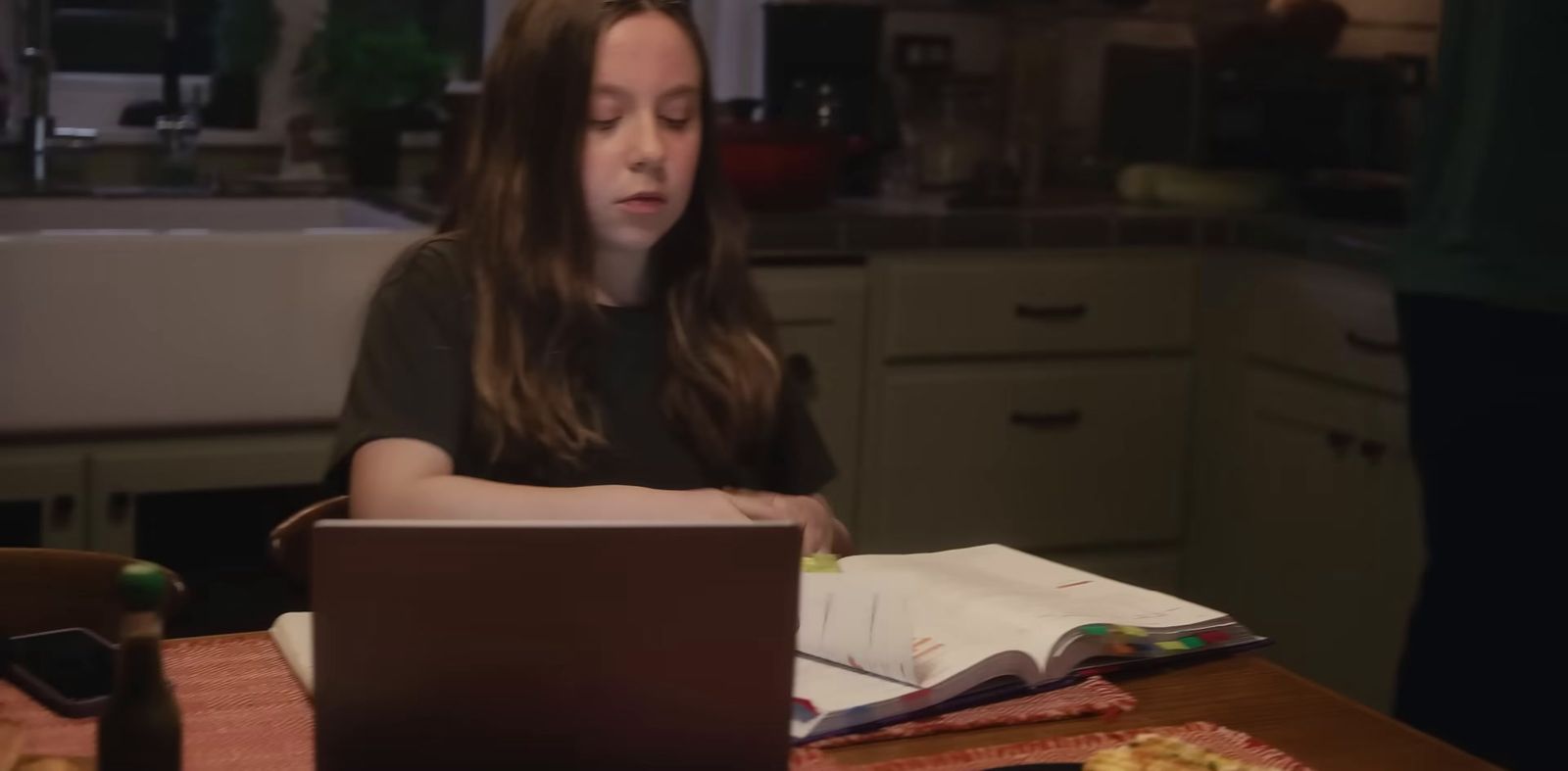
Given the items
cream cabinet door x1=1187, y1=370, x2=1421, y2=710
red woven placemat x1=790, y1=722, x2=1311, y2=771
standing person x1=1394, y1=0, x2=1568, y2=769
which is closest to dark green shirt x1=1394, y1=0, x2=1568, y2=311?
standing person x1=1394, y1=0, x2=1568, y2=769

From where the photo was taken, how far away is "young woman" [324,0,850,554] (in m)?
1.40

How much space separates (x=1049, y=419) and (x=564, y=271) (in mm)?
1553

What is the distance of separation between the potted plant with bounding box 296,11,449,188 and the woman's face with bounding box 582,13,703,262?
1562 millimetres

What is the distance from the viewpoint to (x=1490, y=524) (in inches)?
81.9

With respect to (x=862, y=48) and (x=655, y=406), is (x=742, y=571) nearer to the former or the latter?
(x=655, y=406)

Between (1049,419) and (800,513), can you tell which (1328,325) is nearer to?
(1049,419)

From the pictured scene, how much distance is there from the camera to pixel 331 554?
2.64 feet

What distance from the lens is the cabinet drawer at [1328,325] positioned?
102 inches

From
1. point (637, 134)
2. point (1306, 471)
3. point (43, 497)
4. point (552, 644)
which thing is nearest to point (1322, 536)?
point (1306, 471)

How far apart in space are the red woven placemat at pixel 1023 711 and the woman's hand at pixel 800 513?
29cm

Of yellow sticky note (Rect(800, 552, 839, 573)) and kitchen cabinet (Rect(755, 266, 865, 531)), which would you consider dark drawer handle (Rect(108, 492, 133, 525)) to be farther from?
yellow sticky note (Rect(800, 552, 839, 573))

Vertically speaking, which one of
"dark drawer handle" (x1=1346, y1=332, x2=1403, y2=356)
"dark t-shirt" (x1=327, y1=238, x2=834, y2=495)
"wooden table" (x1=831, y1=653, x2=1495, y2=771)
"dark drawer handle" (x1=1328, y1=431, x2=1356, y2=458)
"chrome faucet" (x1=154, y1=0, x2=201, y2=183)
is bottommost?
"dark drawer handle" (x1=1328, y1=431, x2=1356, y2=458)

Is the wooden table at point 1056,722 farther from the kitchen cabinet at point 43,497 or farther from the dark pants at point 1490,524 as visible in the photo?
the kitchen cabinet at point 43,497

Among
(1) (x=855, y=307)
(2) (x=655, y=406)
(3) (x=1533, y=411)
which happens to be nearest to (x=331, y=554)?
(2) (x=655, y=406)
